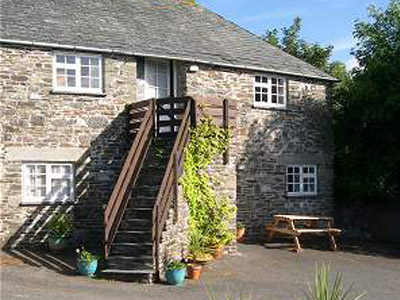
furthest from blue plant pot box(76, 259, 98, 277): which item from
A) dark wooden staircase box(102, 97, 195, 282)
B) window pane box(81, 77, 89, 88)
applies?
window pane box(81, 77, 89, 88)

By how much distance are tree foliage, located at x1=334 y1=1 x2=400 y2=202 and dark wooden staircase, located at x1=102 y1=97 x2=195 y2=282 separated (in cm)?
716

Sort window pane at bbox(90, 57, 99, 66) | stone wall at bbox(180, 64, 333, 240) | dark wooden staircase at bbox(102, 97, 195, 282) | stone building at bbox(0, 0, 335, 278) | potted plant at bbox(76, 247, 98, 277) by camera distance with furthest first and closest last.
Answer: stone wall at bbox(180, 64, 333, 240), window pane at bbox(90, 57, 99, 66), stone building at bbox(0, 0, 335, 278), dark wooden staircase at bbox(102, 97, 195, 282), potted plant at bbox(76, 247, 98, 277)

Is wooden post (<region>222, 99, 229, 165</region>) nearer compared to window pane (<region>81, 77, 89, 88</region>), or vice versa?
wooden post (<region>222, 99, 229, 165</region>)

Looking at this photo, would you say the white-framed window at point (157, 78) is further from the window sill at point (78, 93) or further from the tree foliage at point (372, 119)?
the tree foliage at point (372, 119)

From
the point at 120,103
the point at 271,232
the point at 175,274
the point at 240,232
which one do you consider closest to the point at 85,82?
the point at 120,103

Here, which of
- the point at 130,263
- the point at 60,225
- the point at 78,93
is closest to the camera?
the point at 130,263

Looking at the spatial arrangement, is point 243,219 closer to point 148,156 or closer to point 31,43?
point 148,156

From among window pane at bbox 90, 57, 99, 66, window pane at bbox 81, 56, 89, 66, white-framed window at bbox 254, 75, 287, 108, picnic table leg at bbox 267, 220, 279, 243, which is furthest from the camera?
white-framed window at bbox 254, 75, 287, 108

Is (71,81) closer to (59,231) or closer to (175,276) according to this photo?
(59,231)

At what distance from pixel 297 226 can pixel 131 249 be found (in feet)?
28.0

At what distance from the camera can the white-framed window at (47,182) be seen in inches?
643

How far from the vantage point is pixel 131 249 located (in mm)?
13422

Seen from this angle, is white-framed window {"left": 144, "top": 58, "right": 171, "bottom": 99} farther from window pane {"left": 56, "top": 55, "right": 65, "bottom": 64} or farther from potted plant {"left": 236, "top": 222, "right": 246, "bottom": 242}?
potted plant {"left": 236, "top": 222, "right": 246, "bottom": 242}

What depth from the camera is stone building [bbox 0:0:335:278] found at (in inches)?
640
